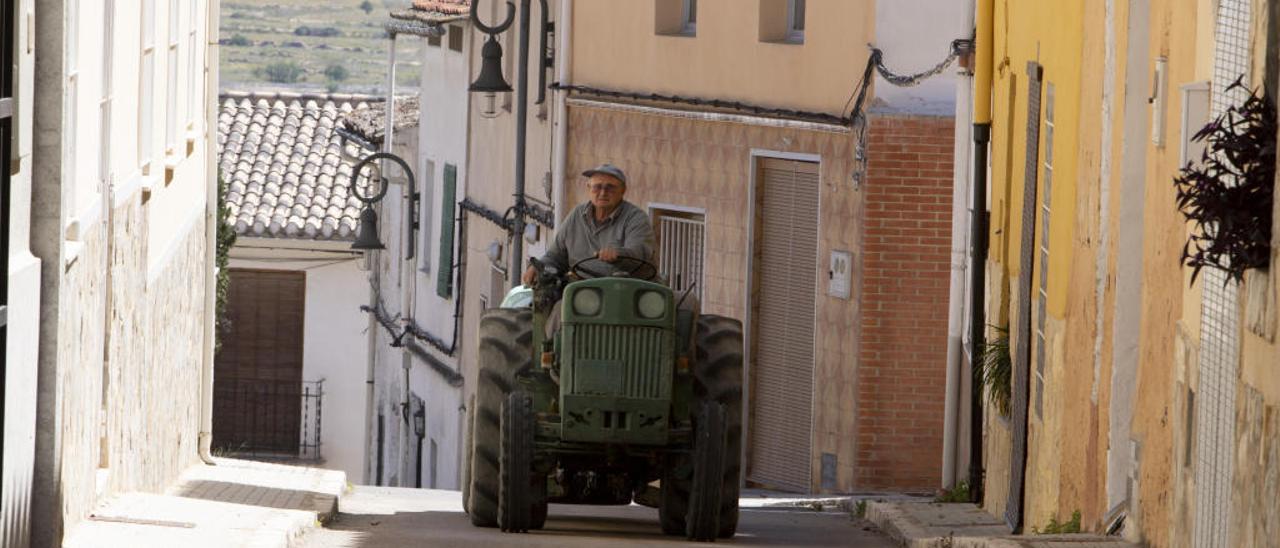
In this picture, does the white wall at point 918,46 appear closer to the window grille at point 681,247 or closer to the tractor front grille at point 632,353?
the window grille at point 681,247

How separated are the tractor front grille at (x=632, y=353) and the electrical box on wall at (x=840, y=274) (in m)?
7.49

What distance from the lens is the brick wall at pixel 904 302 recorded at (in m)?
19.2

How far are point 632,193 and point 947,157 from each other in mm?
4492

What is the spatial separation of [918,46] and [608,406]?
8017 mm

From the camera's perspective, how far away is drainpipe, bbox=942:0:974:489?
1738 cm

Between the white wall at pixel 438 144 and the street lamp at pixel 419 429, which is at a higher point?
the white wall at pixel 438 144

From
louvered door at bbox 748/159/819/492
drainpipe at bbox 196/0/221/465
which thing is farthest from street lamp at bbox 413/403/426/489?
drainpipe at bbox 196/0/221/465

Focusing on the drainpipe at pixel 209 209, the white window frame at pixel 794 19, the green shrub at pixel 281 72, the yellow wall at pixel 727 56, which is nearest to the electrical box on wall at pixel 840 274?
the yellow wall at pixel 727 56

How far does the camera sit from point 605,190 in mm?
13078

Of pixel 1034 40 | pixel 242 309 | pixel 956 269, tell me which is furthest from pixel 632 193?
pixel 242 309

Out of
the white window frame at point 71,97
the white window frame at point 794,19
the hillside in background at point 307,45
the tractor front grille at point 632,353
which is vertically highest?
the hillside in background at point 307,45

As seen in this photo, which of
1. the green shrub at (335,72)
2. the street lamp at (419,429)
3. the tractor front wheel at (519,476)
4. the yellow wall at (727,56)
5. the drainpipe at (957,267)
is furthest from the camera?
the green shrub at (335,72)

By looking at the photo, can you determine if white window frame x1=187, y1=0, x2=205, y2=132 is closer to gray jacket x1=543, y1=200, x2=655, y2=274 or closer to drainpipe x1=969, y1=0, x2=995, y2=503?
gray jacket x1=543, y1=200, x2=655, y2=274

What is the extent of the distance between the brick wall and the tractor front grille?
7.35 meters
